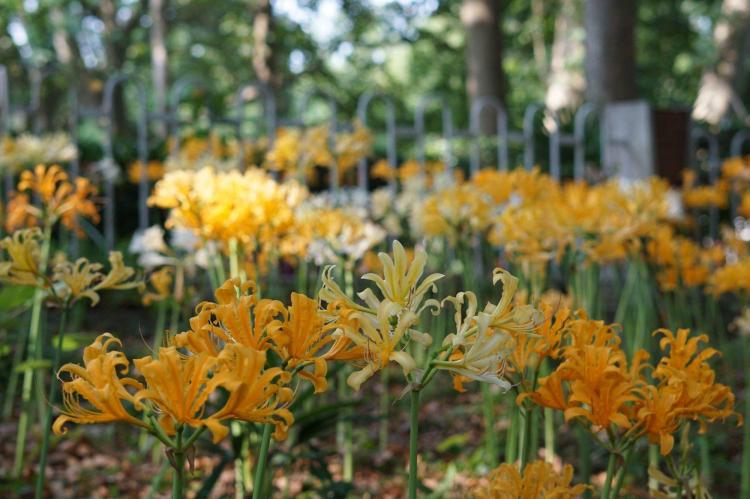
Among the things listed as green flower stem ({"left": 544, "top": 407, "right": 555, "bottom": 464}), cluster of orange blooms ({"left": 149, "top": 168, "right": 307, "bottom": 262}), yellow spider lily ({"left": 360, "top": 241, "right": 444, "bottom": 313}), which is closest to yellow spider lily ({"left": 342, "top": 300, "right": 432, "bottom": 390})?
yellow spider lily ({"left": 360, "top": 241, "right": 444, "bottom": 313})

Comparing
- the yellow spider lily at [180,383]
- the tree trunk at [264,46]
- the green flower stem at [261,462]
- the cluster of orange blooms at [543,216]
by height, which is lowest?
the green flower stem at [261,462]

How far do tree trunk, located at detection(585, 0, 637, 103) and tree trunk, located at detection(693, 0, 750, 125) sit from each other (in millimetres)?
3712

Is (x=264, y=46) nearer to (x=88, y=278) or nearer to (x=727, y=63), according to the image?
(x=727, y=63)

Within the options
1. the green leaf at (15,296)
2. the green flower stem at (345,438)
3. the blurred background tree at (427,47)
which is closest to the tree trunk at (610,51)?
the blurred background tree at (427,47)

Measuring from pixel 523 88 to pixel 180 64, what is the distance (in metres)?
8.76

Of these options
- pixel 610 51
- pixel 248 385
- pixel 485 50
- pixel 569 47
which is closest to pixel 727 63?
pixel 485 50

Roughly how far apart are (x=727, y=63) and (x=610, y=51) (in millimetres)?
4344

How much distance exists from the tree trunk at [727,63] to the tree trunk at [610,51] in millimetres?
3712

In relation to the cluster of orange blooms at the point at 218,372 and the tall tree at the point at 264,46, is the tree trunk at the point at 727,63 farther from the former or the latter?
the cluster of orange blooms at the point at 218,372

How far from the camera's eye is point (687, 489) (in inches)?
47.8

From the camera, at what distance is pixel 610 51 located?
26.1ft

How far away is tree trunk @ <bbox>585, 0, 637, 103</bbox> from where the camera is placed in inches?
312

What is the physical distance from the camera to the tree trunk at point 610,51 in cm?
793

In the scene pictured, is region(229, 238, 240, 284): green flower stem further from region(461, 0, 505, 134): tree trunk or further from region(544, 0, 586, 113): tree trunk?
region(544, 0, 586, 113): tree trunk
